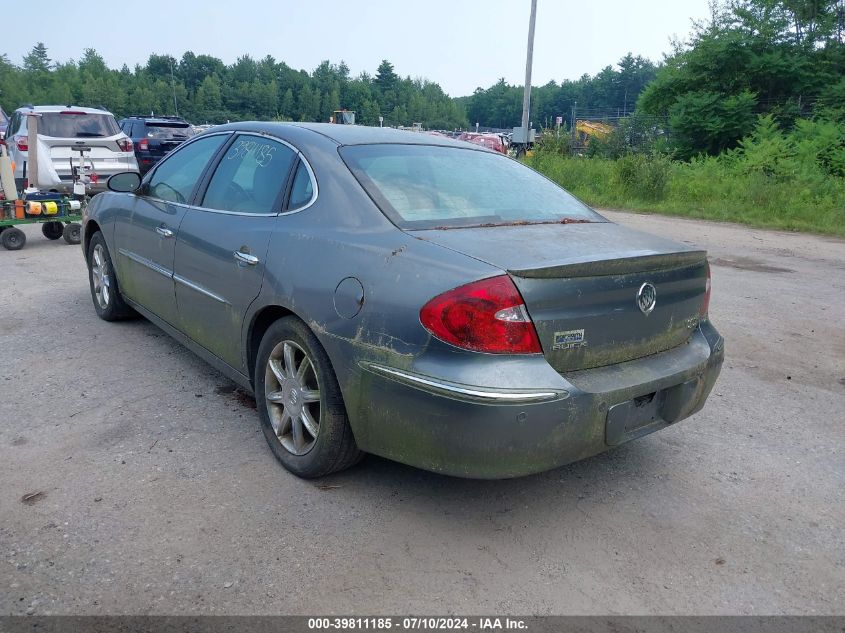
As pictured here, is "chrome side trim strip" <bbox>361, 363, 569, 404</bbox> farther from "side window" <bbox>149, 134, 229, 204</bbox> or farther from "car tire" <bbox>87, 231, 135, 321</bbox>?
"car tire" <bbox>87, 231, 135, 321</bbox>

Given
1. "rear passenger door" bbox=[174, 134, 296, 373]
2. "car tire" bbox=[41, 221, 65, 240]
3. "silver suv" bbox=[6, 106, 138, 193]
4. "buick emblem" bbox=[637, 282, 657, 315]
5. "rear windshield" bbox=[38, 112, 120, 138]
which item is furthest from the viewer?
"rear windshield" bbox=[38, 112, 120, 138]

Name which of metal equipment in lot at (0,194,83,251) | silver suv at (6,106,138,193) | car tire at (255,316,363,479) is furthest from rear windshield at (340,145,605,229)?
silver suv at (6,106,138,193)

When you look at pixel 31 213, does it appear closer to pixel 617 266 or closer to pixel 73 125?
pixel 73 125

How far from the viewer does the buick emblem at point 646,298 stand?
292 cm

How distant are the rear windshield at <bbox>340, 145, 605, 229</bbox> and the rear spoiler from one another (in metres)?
0.61

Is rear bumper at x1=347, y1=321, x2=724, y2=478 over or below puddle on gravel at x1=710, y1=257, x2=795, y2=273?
A: over

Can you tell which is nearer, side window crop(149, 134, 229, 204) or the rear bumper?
the rear bumper

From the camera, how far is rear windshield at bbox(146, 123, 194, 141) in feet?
59.0

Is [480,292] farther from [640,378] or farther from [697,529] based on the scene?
[697,529]

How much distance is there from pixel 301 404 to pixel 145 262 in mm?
2091

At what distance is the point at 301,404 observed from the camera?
3211mm

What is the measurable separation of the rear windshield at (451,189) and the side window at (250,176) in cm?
42

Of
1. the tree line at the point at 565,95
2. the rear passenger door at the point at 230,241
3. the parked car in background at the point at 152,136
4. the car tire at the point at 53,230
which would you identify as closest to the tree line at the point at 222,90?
the tree line at the point at 565,95

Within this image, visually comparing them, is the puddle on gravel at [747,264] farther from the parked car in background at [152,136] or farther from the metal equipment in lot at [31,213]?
the parked car in background at [152,136]
